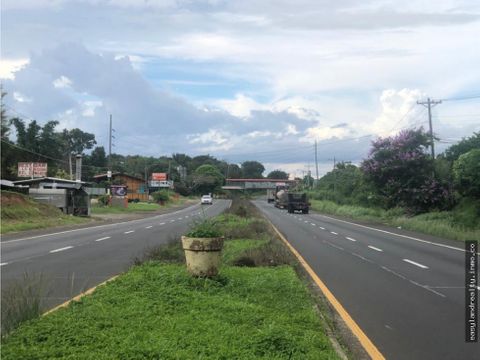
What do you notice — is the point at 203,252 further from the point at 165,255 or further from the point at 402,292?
the point at 165,255

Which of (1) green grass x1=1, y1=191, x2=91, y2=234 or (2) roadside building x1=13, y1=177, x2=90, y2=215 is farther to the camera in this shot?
(2) roadside building x1=13, y1=177, x2=90, y2=215

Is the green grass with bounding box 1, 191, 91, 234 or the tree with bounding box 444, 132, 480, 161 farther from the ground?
the tree with bounding box 444, 132, 480, 161

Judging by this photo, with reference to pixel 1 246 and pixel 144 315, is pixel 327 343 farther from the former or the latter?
pixel 1 246

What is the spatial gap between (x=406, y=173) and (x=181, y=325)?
39485mm

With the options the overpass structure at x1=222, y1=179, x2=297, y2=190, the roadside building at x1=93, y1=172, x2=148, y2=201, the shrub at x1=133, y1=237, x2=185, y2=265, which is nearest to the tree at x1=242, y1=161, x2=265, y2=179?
the overpass structure at x1=222, y1=179, x2=297, y2=190

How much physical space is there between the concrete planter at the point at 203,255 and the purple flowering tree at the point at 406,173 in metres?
34.5

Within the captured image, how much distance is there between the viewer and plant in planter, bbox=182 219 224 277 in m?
8.99

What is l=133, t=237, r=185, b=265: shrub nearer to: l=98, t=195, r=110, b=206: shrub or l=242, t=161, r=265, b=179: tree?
l=98, t=195, r=110, b=206: shrub

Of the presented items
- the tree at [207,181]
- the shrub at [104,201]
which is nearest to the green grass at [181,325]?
the shrub at [104,201]

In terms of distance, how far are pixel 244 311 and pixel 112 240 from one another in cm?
1754

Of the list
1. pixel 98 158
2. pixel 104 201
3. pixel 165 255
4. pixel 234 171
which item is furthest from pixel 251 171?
pixel 165 255

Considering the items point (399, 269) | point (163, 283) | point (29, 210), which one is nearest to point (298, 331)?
point (163, 283)

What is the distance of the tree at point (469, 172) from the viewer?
33062mm

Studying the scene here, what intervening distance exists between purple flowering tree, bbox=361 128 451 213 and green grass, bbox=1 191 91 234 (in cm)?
2304
